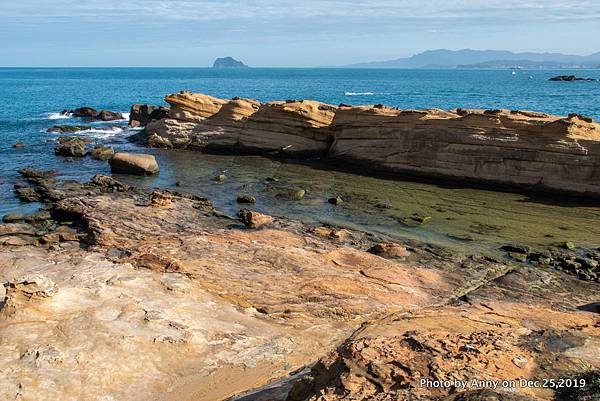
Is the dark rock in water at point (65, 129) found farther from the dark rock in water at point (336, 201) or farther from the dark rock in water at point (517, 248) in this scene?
the dark rock in water at point (517, 248)

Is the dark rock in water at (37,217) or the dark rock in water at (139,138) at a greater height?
the dark rock in water at (139,138)

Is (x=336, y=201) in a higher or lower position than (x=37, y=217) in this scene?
lower

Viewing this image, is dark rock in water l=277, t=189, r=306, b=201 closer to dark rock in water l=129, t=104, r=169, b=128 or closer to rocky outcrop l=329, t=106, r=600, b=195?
rocky outcrop l=329, t=106, r=600, b=195

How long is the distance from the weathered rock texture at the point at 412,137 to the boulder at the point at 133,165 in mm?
7736

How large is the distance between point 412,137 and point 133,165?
1465cm

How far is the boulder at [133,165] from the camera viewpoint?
29.4 m

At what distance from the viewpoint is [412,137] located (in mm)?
29094

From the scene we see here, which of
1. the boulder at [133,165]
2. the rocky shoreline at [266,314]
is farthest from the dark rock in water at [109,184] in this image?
the rocky shoreline at [266,314]

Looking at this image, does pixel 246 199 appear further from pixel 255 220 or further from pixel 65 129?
pixel 65 129

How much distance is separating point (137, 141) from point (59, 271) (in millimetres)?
28312

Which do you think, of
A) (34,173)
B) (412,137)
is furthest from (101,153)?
(412,137)

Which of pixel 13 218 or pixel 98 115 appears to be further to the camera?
pixel 98 115

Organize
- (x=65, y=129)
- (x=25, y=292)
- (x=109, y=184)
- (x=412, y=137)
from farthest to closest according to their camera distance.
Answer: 1. (x=65, y=129)
2. (x=412, y=137)
3. (x=109, y=184)
4. (x=25, y=292)

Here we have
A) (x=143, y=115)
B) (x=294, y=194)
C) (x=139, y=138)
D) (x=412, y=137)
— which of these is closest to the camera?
(x=294, y=194)
